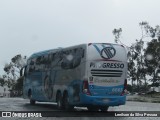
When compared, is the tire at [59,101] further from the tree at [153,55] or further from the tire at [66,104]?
the tree at [153,55]

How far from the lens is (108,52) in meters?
20.0

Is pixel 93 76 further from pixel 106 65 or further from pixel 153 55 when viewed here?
pixel 153 55

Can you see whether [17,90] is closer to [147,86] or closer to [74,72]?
[147,86]

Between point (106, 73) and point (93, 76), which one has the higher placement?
point (106, 73)

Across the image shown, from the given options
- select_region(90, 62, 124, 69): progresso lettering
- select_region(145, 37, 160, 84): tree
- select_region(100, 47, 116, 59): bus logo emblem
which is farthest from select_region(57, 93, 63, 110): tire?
select_region(145, 37, 160, 84): tree

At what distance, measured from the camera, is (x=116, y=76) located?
20.1 metres

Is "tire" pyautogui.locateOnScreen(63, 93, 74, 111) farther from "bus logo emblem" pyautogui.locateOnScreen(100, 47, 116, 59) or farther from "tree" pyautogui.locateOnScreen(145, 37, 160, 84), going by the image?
"tree" pyautogui.locateOnScreen(145, 37, 160, 84)

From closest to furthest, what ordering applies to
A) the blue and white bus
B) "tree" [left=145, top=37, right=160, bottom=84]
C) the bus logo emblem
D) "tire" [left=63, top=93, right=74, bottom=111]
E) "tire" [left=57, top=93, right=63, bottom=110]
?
the blue and white bus
the bus logo emblem
"tire" [left=63, top=93, right=74, bottom=111]
"tire" [left=57, top=93, right=63, bottom=110]
"tree" [left=145, top=37, right=160, bottom=84]

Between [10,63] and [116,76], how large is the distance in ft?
346

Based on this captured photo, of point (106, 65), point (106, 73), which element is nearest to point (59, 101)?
point (106, 73)

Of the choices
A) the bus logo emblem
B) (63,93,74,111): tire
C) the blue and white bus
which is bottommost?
(63,93,74,111): tire

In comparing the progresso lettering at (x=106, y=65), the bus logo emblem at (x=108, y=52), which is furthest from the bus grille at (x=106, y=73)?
the bus logo emblem at (x=108, y=52)

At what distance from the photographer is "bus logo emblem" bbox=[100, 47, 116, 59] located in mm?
19797

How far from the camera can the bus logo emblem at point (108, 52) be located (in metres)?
19.8
